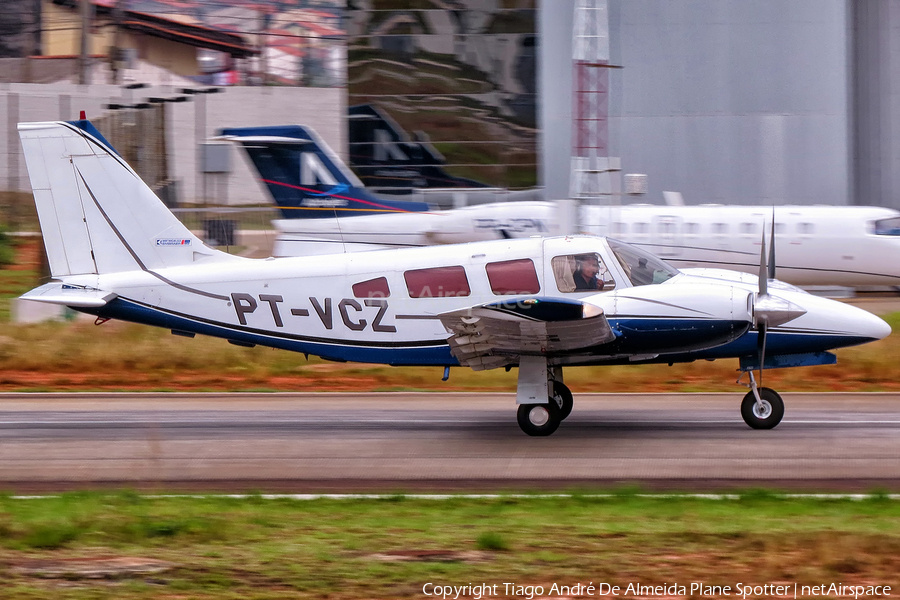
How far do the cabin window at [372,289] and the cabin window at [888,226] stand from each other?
1527cm

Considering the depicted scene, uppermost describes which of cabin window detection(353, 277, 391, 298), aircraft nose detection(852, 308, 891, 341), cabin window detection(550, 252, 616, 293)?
cabin window detection(550, 252, 616, 293)

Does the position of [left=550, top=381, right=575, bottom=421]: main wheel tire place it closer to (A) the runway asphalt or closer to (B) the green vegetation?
(A) the runway asphalt

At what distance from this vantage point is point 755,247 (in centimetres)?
2238

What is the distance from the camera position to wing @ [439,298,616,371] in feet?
34.1

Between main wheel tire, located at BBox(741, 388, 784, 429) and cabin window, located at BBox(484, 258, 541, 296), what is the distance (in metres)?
2.90

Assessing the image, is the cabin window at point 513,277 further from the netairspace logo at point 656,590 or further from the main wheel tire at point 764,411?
the netairspace logo at point 656,590

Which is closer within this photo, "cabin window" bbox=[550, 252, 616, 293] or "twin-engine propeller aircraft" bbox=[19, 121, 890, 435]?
"twin-engine propeller aircraft" bbox=[19, 121, 890, 435]

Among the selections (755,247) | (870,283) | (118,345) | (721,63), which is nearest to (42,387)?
(118,345)

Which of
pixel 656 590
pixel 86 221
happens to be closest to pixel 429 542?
pixel 656 590

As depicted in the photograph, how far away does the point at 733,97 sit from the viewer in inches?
1082

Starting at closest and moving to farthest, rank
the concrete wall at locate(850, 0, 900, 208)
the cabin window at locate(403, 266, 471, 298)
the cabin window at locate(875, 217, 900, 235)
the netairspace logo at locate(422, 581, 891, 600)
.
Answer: the netairspace logo at locate(422, 581, 891, 600), the cabin window at locate(403, 266, 471, 298), the cabin window at locate(875, 217, 900, 235), the concrete wall at locate(850, 0, 900, 208)

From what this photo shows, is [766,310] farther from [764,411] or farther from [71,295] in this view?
[71,295]

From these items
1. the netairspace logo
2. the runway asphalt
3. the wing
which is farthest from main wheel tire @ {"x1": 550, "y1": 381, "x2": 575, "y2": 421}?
the netairspace logo

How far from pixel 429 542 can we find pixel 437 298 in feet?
16.3
